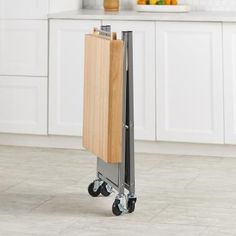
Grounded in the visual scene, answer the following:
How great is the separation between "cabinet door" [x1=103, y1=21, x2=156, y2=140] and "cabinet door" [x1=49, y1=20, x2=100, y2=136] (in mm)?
306

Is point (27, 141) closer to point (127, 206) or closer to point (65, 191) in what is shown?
point (65, 191)

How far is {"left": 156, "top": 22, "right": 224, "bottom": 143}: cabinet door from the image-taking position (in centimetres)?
538

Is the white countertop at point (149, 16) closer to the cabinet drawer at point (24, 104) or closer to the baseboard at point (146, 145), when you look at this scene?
the cabinet drawer at point (24, 104)

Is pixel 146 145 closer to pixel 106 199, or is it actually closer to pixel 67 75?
pixel 67 75

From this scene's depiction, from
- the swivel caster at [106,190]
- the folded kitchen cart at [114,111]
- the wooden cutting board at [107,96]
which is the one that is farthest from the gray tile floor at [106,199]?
the wooden cutting board at [107,96]

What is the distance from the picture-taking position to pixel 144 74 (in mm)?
5539

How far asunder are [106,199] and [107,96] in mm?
662

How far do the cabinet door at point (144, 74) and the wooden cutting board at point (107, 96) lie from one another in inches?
50.0

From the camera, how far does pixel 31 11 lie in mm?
5688

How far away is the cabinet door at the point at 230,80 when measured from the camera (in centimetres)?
533

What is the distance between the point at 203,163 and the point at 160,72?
0.69m

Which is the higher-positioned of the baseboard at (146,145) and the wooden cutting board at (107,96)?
the wooden cutting board at (107,96)

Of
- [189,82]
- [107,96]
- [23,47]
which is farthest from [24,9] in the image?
[107,96]

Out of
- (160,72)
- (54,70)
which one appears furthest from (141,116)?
(54,70)
